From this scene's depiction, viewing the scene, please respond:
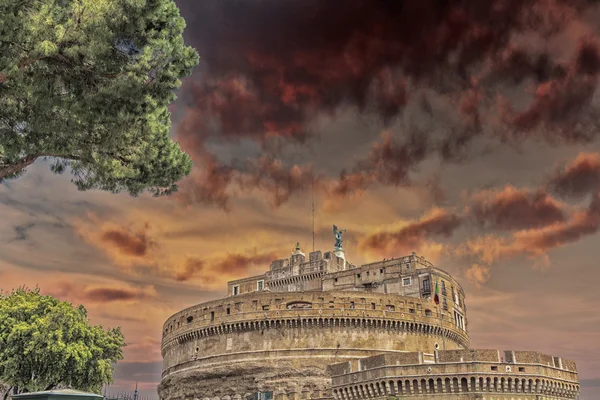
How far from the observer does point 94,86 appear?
15.1m

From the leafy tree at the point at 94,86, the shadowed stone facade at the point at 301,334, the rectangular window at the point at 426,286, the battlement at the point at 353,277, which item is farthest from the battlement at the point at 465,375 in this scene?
the battlement at the point at 353,277

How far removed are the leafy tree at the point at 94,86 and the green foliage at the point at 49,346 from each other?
748 inches

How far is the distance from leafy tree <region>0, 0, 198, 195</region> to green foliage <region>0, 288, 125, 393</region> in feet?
62.3

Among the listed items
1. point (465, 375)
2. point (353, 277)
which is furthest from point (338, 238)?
point (465, 375)

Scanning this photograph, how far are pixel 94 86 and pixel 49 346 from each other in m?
24.1

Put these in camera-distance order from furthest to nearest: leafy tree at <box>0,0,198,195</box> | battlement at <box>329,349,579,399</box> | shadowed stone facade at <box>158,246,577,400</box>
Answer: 1. shadowed stone facade at <box>158,246,577,400</box>
2. battlement at <box>329,349,579,399</box>
3. leafy tree at <box>0,0,198,195</box>

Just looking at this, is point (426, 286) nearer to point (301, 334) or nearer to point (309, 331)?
point (309, 331)

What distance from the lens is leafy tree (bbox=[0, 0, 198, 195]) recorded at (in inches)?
540

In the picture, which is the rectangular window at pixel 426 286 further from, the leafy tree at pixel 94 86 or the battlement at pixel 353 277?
the leafy tree at pixel 94 86

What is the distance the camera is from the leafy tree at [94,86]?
13711mm

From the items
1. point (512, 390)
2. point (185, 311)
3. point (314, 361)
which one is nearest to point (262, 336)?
point (314, 361)

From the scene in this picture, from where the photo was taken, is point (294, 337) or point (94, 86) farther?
point (294, 337)

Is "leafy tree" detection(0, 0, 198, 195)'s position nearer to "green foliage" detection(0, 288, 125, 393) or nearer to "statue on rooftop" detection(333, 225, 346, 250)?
"green foliage" detection(0, 288, 125, 393)

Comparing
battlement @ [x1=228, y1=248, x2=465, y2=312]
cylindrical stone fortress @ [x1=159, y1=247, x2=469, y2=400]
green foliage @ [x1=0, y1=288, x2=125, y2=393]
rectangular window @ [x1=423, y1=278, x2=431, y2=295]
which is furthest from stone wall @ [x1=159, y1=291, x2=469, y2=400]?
green foliage @ [x1=0, y1=288, x2=125, y2=393]
